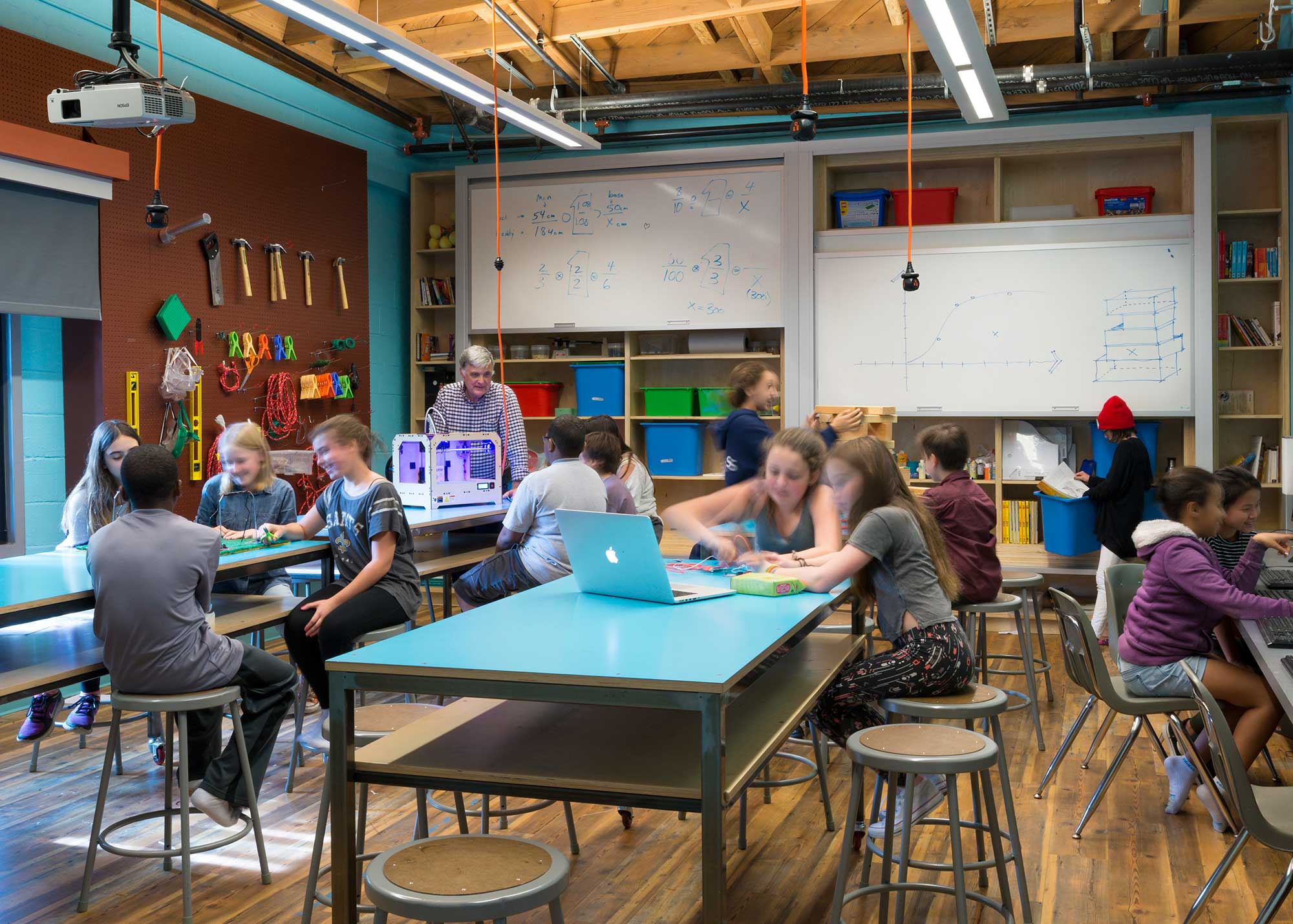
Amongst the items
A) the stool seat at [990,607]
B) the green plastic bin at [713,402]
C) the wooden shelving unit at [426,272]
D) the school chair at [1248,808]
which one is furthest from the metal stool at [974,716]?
the wooden shelving unit at [426,272]

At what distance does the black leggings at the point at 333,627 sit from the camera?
12.5 ft

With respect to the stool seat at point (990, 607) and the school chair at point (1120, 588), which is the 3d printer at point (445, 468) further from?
the school chair at point (1120, 588)

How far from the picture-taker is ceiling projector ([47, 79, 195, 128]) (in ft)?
11.5

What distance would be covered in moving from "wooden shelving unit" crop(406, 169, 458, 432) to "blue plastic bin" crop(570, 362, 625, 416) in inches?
39.1

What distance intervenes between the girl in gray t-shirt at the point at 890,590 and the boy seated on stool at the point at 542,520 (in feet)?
4.59

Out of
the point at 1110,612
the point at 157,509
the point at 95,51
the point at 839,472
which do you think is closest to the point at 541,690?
the point at 839,472

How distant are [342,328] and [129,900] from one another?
4.29m

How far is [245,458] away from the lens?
14.8ft

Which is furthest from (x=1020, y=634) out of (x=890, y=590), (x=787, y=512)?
(x=890, y=590)

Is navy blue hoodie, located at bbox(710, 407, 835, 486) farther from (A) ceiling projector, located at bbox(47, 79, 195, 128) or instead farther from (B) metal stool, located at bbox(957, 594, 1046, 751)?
(A) ceiling projector, located at bbox(47, 79, 195, 128)

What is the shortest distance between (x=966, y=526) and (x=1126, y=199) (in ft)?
10.3

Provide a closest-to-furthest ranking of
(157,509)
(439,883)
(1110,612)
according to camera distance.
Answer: (439,883) < (157,509) < (1110,612)

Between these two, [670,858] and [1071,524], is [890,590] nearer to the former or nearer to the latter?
[670,858]

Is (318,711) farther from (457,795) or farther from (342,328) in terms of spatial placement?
(342,328)
